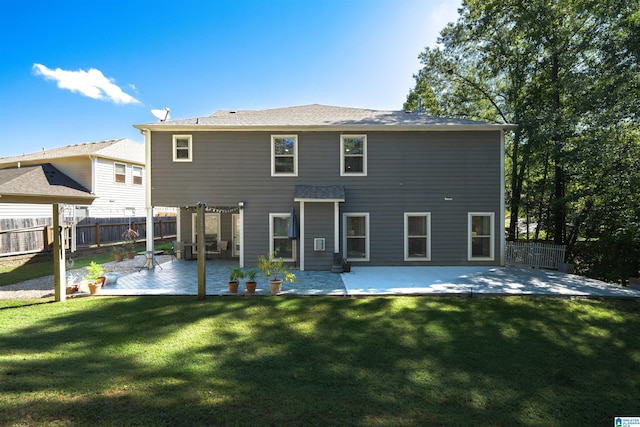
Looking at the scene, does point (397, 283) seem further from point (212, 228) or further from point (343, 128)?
point (212, 228)

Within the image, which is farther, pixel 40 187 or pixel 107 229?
pixel 107 229

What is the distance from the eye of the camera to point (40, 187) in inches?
518

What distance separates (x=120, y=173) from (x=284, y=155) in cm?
1374

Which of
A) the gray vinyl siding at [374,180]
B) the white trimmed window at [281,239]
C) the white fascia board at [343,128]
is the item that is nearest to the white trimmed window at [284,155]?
the gray vinyl siding at [374,180]

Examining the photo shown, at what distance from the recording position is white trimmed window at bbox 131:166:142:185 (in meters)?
19.7

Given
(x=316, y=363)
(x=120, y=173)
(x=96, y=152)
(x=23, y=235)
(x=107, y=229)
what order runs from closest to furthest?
1. (x=316, y=363)
2. (x=23, y=235)
3. (x=107, y=229)
4. (x=96, y=152)
5. (x=120, y=173)

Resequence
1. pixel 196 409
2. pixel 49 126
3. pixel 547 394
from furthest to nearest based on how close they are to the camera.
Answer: pixel 49 126 → pixel 547 394 → pixel 196 409

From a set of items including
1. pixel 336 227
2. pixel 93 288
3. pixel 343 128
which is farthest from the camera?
pixel 343 128

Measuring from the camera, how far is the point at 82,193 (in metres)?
16.1

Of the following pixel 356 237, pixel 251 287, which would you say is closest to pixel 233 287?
pixel 251 287

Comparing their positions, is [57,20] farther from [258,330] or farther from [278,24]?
[258,330]

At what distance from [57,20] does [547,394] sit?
63.7 ft

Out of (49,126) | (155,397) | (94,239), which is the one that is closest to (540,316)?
(155,397)

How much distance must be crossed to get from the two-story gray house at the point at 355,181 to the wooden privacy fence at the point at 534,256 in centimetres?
58
